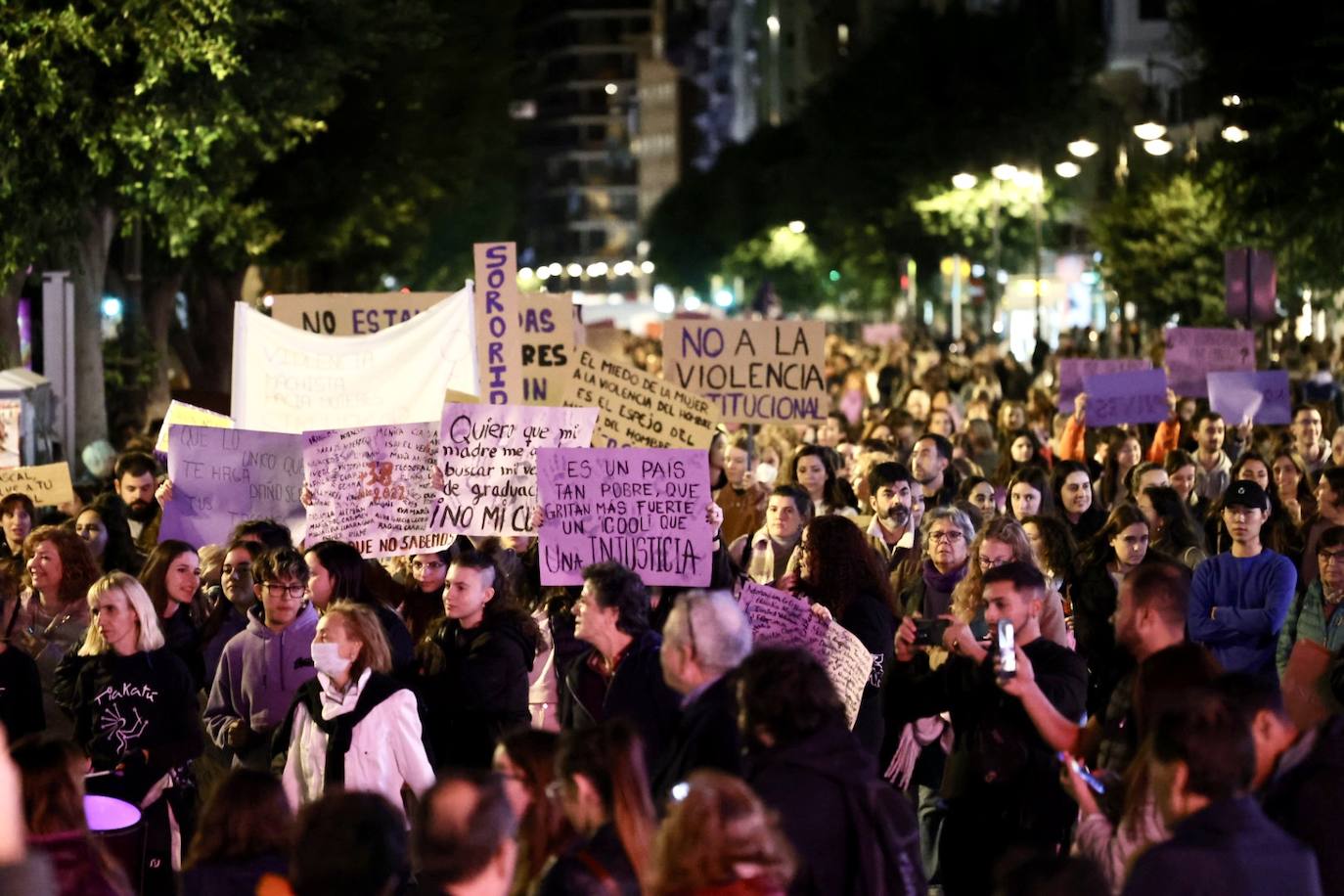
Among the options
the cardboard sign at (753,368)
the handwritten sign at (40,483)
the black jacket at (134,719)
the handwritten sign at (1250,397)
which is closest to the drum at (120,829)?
the black jacket at (134,719)

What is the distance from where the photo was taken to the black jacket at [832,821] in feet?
19.8

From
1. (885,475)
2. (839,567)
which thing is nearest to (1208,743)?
(839,567)

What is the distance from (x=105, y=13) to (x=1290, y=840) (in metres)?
17.1

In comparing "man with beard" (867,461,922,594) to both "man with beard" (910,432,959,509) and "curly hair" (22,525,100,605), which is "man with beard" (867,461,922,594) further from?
"curly hair" (22,525,100,605)

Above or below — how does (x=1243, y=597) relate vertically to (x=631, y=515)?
below

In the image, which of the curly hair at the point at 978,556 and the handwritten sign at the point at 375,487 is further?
the handwritten sign at the point at 375,487

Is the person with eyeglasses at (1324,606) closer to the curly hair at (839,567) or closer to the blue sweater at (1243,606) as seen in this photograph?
the blue sweater at (1243,606)

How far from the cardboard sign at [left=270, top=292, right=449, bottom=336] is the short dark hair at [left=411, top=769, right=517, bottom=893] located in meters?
9.35

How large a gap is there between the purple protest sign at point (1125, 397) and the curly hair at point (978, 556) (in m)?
9.06

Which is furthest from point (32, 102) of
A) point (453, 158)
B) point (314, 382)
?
point (453, 158)

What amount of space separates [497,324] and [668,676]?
24.1 feet

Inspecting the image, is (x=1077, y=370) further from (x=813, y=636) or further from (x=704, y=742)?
(x=704, y=742)

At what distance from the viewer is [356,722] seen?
791 centimetres

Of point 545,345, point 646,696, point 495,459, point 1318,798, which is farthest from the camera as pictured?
point 545,345
